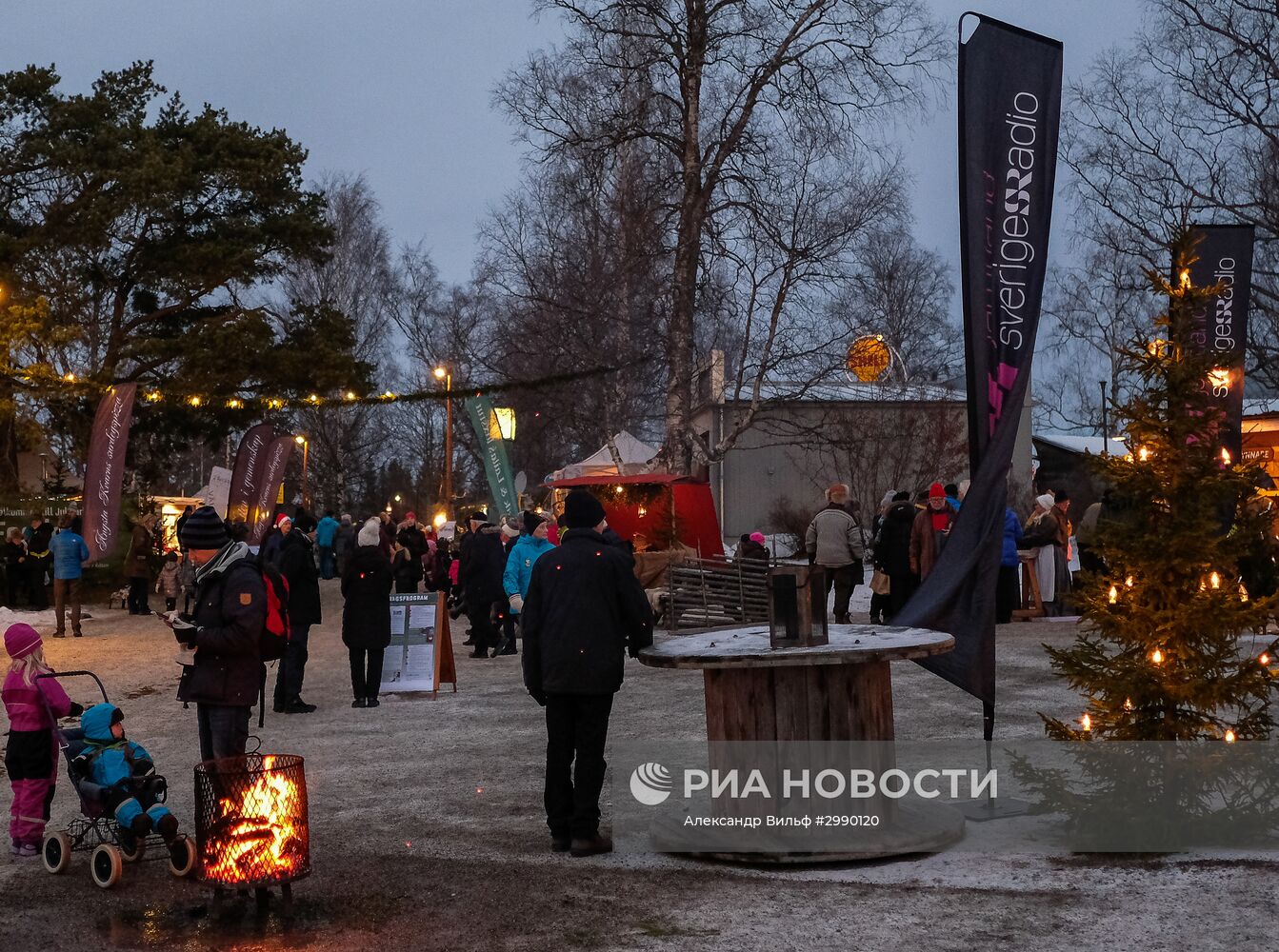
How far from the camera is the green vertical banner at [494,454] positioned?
2922 cm

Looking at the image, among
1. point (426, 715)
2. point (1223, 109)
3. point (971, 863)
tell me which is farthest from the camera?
point (1223, 109)

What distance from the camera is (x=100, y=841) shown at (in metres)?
7.31

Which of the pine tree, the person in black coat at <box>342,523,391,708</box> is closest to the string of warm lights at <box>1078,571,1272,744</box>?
the pine tree

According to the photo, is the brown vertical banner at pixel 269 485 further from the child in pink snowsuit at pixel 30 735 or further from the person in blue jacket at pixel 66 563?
the child in pink snowsuit at pixel 30 735

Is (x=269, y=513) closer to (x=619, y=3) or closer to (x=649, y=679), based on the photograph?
(x=619, y=3)

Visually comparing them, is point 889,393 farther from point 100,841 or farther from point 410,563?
point 100,841

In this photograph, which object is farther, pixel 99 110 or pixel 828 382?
pixel 99 110

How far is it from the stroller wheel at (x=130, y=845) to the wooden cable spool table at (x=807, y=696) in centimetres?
257

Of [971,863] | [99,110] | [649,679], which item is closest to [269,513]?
[99,110]

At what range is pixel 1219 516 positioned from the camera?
727 cm

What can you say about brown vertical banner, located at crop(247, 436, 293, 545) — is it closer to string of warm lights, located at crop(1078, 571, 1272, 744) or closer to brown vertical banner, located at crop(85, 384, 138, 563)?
brown vertical banner, located at crop(85, 384, 138, 563)

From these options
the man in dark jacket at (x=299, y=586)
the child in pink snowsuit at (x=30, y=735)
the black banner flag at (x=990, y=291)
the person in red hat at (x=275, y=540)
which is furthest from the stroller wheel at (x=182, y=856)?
the person in red hat at (x=275, y=540)

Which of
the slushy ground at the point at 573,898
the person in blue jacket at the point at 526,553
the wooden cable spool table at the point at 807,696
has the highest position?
the person in blue jacket at the point at 526,553

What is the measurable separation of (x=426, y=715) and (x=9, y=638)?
5.66 metres
